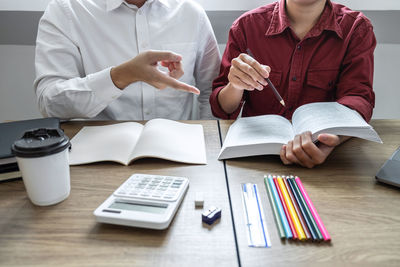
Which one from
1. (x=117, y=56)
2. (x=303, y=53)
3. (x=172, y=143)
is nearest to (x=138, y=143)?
(x=172, y=143)

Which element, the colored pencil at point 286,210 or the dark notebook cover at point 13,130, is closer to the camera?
the colored pencil at point 286,210

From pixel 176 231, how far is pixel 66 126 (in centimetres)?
61

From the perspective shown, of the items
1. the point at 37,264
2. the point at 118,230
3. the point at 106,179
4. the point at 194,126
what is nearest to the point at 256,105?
the point at 194,126

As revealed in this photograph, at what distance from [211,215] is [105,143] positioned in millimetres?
407

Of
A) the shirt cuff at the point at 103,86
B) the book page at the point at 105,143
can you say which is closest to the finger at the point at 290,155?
the book page at the point at 105,143

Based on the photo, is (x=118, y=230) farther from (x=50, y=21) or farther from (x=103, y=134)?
(x=50, y=21)

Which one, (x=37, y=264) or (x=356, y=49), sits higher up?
(x=356, y=49)

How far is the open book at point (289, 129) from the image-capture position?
698 millimetres

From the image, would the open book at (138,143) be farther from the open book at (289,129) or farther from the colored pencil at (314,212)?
the colored pencil at (314,212)

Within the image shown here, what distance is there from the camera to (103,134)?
85cm

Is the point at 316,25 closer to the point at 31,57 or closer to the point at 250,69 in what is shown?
the point at 250,69

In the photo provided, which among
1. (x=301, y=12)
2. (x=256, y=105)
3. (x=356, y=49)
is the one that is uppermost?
(x=301, y=12)

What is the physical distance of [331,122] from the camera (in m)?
0.73

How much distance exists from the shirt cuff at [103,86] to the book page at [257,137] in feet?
1.25
